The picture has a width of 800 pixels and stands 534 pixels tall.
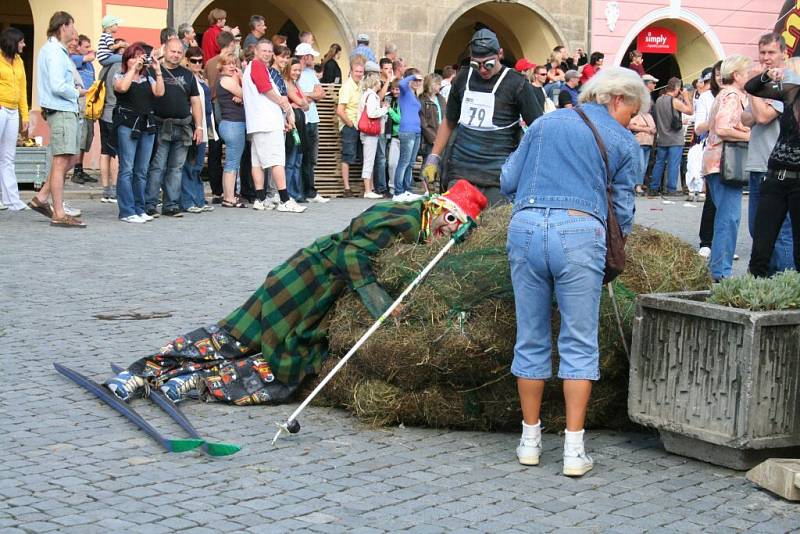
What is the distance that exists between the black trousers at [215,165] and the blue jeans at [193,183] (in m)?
0.74

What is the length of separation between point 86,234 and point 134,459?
785 centimetres

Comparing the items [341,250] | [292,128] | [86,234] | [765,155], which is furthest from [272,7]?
[341,250]

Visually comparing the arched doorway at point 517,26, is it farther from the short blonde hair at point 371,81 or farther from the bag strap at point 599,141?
the bag strap at point 599,141

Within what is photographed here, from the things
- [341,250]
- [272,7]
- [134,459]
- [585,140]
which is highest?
[272,7]

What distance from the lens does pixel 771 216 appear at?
861cm

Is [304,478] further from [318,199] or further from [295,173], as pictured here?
[318,199]

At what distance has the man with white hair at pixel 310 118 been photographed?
18.0 metres

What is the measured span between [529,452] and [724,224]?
5394mm

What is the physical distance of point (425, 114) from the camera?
65.9 ft

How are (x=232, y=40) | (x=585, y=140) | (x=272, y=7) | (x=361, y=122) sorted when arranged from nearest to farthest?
(x=585, y=140) → (x=232, y=40) → (x=361, y=122) → (x=272, y=7)

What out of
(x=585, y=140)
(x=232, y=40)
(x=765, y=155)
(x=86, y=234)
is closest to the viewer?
(x=585, y=140)

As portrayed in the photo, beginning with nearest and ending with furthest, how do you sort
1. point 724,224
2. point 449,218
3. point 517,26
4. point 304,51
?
point 449,218 < point 724,224 < point 304,51 < point 517,26

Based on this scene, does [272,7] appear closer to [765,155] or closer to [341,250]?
[765,155]

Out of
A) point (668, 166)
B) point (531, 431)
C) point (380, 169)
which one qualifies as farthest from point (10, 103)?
point (668, 166)
